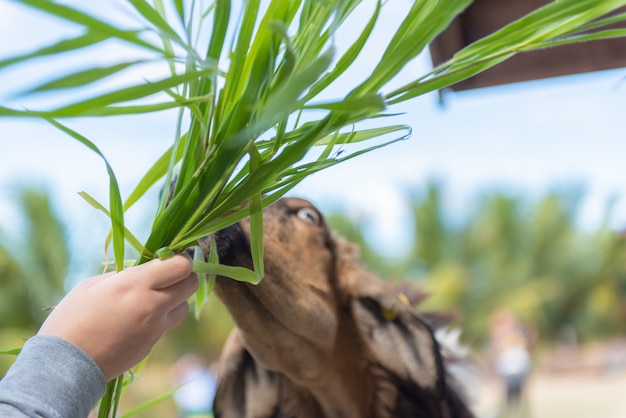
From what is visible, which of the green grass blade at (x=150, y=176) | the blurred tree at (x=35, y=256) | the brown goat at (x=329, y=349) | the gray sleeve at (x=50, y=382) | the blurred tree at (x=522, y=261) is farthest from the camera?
the blurred tree at (x=522, y=261)

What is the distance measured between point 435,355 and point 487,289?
1045 centimetres

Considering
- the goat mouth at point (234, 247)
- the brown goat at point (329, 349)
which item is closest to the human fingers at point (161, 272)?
the goat mouth at point (234, 247)

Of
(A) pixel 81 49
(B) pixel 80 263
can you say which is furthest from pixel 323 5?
(B) pixel 80 263

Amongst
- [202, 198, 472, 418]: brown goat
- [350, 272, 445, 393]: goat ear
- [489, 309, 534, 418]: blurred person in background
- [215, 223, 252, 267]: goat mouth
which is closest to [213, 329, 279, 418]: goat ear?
[202, 198, 472, 418]: brown goat

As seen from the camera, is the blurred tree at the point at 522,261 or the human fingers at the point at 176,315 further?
the blurred tree at the point at 522,261

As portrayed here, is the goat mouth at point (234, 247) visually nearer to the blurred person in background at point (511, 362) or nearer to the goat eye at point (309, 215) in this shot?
the goat eye at point (309, 215)

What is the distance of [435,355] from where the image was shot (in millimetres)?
1136

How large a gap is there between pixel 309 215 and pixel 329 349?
22 centimetres

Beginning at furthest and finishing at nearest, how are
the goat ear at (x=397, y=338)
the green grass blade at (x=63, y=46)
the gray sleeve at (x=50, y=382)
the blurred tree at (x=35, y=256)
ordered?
the blurred tree at (x=35, y=256) < the goat ear at (x=397, y=338) < the gray sleeve at (x=50, y=382) < the green grass blade at (x=63, y=46)

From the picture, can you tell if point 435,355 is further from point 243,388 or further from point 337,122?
point 337,122

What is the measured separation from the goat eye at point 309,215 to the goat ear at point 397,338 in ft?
0.42

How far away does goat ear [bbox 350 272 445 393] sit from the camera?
1124 millimetres

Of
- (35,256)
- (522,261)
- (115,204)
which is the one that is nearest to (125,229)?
(115,204)

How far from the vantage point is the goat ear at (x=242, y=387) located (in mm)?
1182
